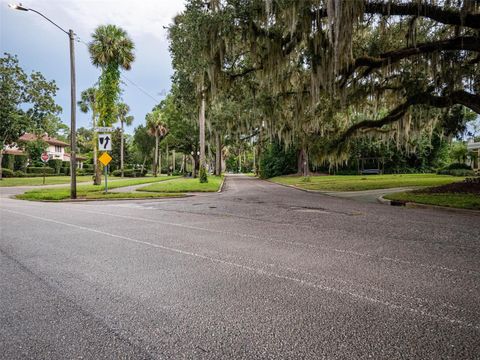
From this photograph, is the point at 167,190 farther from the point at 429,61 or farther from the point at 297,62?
the point at 429,61

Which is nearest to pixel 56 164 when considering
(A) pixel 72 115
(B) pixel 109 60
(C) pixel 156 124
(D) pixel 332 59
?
(C) pixel 156 124

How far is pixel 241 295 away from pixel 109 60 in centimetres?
2333

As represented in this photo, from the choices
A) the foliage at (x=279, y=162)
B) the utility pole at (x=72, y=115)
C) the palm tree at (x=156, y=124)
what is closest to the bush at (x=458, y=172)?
the foliage at (x=279, y=162)

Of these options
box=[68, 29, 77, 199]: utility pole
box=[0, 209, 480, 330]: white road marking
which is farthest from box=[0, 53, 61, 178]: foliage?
box=[0, 209, 480, 330]: white road marking

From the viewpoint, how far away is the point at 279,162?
152 feet

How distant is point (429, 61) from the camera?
1295 centimetres

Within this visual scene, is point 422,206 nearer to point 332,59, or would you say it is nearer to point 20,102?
point 332,59

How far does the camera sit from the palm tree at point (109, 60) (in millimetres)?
21469

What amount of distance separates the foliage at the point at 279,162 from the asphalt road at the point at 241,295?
3998 cm

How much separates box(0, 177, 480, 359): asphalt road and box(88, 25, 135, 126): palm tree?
1724cm

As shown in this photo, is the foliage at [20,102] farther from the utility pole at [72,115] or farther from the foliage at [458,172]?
the foliage at [458,172]

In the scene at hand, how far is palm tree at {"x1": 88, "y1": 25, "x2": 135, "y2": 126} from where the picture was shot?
2147 centimetres

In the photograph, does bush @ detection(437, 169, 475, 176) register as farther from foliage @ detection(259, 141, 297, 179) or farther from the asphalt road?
the asphalt road

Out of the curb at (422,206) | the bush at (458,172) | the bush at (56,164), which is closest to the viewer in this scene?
the curb at (422,206)
